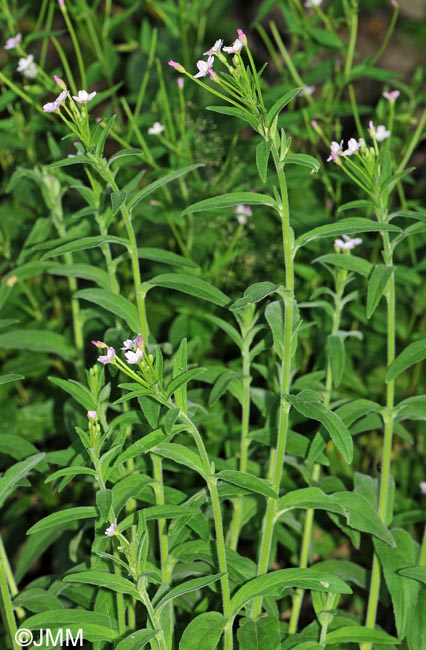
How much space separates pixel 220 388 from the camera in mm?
1112

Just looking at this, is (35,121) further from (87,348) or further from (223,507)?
(223,507)

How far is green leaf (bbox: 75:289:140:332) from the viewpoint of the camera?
107cm

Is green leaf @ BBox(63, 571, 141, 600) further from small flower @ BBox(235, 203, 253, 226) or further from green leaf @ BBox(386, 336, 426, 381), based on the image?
small flower @ BBox(235, 203, 253, 226)

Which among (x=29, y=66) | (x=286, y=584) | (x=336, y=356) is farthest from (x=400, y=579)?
(x=29, y=66)

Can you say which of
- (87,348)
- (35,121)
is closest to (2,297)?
(87,348)

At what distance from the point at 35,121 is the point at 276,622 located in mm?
1074

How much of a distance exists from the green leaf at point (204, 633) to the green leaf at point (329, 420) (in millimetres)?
238

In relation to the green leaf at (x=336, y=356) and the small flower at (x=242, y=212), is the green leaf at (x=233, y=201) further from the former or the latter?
the small flower at (x=242, y=212)

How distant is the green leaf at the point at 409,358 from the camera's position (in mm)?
1063

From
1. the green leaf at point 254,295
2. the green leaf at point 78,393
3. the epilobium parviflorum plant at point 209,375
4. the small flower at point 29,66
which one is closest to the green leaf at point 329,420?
the epilobium parviflorum plant at point 209,375

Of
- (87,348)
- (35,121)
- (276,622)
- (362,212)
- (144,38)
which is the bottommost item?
(276,622)

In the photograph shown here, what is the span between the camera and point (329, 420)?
3.15 ft

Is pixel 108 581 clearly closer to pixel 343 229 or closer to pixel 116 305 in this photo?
pixel 116 305

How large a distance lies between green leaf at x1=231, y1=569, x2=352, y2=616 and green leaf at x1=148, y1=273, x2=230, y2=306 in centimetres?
32
